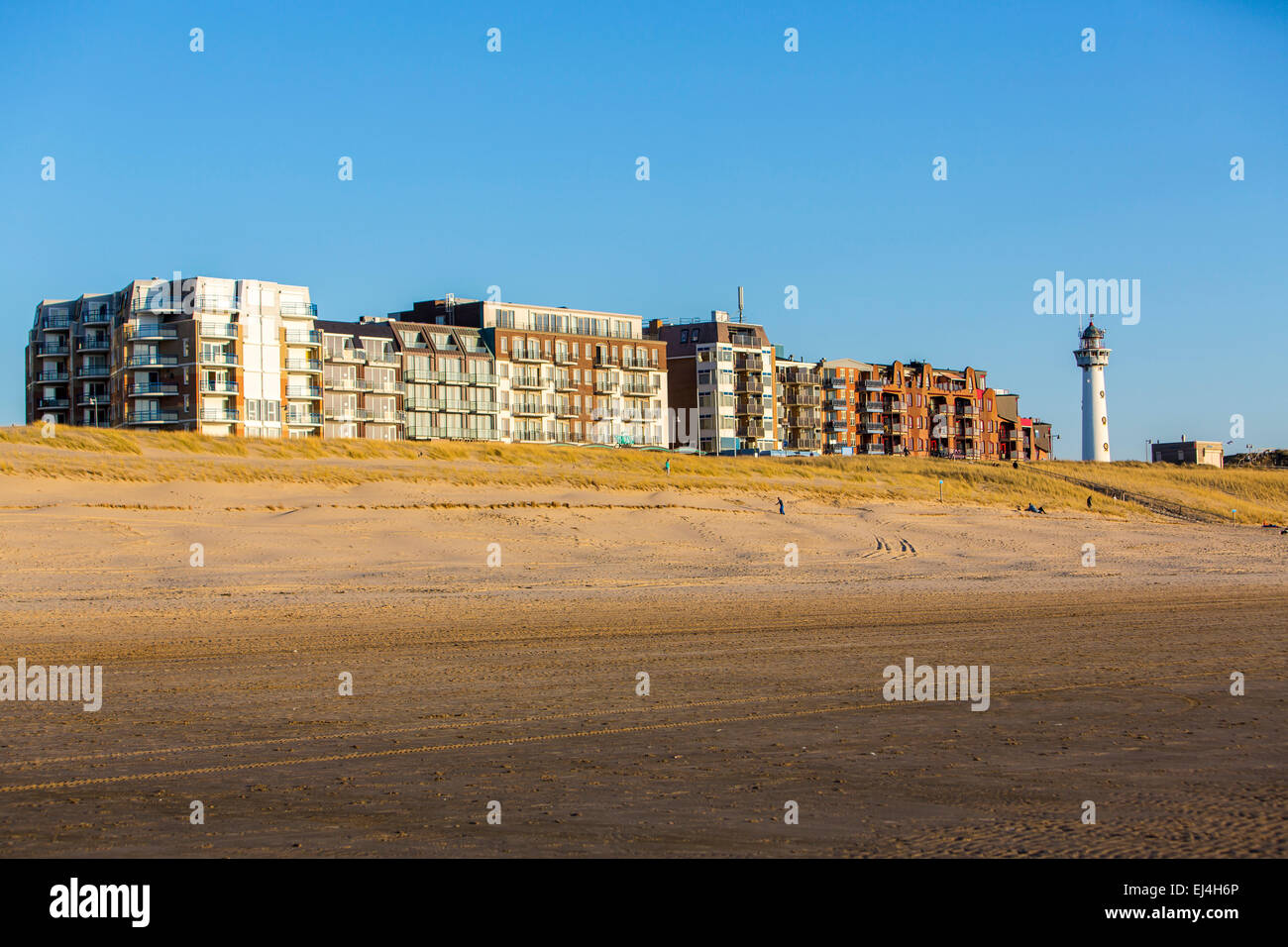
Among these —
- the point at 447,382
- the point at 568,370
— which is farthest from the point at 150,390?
the point at 568,370

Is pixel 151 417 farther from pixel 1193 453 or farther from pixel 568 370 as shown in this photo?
pixel 1193 453

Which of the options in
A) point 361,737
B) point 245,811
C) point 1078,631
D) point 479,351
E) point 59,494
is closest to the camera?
point 245,811

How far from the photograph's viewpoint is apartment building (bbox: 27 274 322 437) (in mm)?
108312

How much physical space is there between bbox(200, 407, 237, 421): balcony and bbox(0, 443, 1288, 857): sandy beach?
73.4 m

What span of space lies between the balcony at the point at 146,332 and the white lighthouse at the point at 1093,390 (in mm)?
96442

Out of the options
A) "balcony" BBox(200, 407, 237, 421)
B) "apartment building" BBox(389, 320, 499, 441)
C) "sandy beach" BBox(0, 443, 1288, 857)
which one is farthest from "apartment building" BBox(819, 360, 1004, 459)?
"sandy beach" BBox(0, 443, 1288, 857)

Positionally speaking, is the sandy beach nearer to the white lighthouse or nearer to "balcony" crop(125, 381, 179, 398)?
"balcony" crop(125, 381, 179, 398)

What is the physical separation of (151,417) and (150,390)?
2.26 metres

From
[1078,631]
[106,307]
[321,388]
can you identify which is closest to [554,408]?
[321,388]

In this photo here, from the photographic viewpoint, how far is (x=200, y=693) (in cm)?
1471

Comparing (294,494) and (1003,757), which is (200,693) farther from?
(294,494)

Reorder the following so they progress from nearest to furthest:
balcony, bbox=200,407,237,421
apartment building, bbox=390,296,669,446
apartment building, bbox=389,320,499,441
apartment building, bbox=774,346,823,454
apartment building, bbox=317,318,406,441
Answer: balcony, bbox=200,407,237,421 → apartment building, bbox=317,318,406,441 → apartment building, bbox=389,320,499,441 → apartment building, bbox=390,296,669,446 → apartment building, bbox=774,346,823,454

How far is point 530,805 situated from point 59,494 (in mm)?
36709

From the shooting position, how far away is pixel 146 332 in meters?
109
